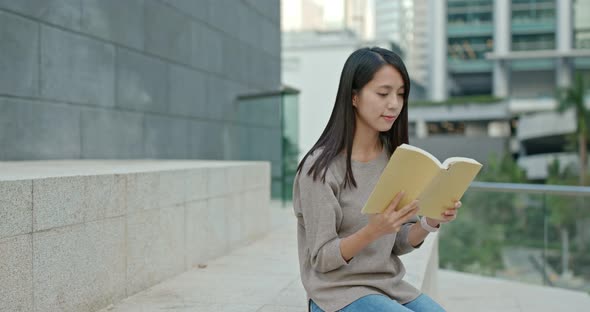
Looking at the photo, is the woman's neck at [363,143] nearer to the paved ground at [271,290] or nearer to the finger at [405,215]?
the finger at [405,215]

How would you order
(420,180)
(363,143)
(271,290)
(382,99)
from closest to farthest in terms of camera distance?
(420,180), (382,99), (363,143), (271,290)

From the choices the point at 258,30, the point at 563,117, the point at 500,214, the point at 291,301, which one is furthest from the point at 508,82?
the point at 291,301

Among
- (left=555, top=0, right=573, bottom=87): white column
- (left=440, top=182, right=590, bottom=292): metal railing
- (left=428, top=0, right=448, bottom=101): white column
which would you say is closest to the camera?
(left=440, top=182, right=590, bottom=292): metal railing

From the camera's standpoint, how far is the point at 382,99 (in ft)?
8.79

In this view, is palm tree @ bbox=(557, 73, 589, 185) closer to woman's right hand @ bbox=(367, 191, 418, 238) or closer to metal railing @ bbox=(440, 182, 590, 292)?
metal railing @ bbox=(440, 182, 590, 292)

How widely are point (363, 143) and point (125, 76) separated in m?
6.73

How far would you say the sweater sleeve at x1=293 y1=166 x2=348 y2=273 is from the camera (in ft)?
8.42

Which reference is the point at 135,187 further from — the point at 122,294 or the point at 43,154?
the point at 43,154

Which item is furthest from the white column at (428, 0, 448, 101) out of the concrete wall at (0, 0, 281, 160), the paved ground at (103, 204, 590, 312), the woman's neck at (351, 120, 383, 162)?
the woman's neck at (351, 120, 383, 162)

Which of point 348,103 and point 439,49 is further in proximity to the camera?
point 439,49

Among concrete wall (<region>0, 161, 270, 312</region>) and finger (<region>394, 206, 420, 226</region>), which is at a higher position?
finger (<region>394, 206, 420, 226</region>)

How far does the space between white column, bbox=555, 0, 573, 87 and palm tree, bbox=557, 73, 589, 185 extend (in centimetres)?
1736

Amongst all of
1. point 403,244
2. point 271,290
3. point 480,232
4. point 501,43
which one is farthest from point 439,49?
point 403,244

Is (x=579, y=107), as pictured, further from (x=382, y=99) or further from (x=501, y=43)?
(x=382, y=99)
